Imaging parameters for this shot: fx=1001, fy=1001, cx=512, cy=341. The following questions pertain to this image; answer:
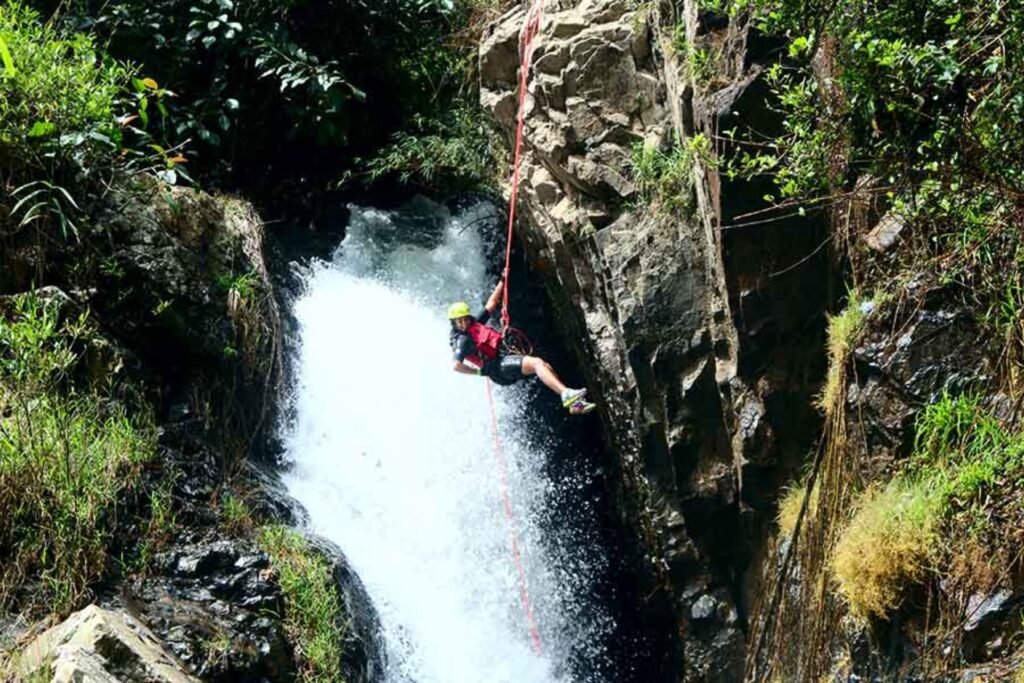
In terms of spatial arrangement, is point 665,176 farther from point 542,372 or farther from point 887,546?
point 887,546

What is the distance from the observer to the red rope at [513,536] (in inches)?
290

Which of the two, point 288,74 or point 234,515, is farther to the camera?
point 288,74

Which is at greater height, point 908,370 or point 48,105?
point 48,105

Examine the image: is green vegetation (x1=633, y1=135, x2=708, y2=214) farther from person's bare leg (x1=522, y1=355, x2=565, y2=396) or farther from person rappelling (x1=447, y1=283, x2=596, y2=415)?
person's bare leg (x1=522, y1=355, x2=565, y2=396)

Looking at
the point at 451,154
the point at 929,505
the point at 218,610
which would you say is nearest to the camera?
the point at 929,505

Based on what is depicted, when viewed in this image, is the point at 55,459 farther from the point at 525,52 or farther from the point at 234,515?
the point at 525,52

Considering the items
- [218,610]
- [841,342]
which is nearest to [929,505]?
[841,342]

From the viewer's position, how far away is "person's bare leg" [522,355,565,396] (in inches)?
280

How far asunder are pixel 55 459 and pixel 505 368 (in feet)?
10.6

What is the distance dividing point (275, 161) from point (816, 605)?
684 cm

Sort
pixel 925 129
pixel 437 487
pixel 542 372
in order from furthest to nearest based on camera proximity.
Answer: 1. pixel 437 487
2. pixel 542 372
3. pixel 925 129

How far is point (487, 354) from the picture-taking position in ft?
24.3

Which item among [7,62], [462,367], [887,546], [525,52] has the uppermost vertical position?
Result: [525,52]

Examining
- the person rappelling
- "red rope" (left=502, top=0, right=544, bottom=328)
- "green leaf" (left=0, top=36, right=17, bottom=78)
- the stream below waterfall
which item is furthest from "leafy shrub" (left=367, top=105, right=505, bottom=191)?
"green leaf" (left=0, top=36, right=17, bottom=78)
